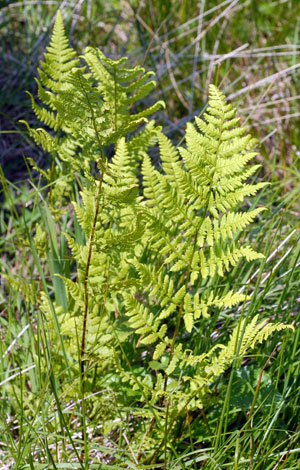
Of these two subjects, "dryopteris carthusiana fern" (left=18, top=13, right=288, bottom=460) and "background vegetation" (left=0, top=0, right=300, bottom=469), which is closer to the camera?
"dryopteris carthusiana fern" (left=18, top=13, right=288, bottom=460)

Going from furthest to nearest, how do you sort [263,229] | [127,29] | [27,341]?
[127,29] < [263,229] < [27,341]

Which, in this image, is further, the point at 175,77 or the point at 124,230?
the point at 175,77

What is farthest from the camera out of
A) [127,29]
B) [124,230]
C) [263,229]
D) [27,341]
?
[127,29]

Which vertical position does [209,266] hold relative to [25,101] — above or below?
below

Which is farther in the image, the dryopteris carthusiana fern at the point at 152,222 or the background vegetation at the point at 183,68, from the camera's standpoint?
the background vegetation at the point at 183,68

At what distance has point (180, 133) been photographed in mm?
3119

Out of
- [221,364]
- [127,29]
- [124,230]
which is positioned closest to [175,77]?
[127,29]

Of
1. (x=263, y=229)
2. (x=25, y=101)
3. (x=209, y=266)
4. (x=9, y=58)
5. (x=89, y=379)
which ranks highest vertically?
(x=9, y=58)

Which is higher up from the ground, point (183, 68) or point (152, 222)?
point (183, 68)

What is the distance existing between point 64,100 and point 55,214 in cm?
78

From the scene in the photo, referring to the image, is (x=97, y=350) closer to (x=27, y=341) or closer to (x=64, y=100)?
(x=27, y=341)

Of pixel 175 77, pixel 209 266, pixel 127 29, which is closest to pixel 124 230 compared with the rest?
pixel 209 266

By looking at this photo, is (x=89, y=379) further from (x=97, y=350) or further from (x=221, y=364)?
(x=221, y=364)

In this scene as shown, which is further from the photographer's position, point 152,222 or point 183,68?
point 183,68
